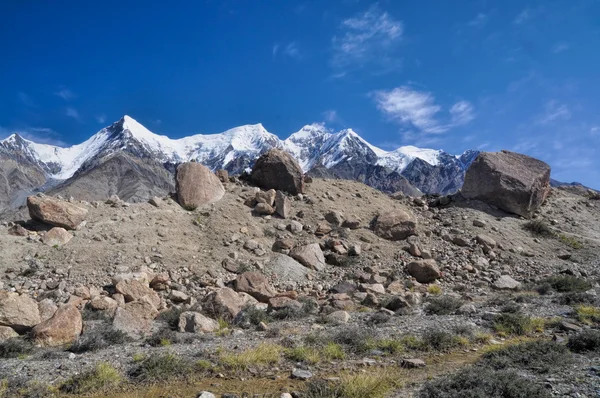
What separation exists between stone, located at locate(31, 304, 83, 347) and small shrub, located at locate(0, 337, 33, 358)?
330 mm

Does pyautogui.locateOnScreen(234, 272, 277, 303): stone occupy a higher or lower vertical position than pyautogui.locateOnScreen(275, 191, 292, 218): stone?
lower

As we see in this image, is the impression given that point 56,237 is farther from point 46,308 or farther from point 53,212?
point 46,308

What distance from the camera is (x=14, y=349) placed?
25.9 ft

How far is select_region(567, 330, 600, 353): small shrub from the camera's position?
724 centimetres

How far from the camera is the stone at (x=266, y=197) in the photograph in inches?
737

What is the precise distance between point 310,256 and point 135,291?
666 centimetres

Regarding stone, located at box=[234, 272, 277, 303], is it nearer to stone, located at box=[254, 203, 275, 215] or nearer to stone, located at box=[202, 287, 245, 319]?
stone, located at box=[202, 287, 245, 319]

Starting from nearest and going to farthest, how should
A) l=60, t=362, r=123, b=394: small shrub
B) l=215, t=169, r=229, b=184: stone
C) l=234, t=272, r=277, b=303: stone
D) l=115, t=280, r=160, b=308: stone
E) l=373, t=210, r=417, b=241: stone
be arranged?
l=60, t=362, r=123, b=394: small shrub, l=115, t=280, r=160, b=308: stone, l=234, t=272, r=277, b=303: stone, l=373, t=210, r=417, b=241: stone, l=215, t=169, r=229, b=184: stone

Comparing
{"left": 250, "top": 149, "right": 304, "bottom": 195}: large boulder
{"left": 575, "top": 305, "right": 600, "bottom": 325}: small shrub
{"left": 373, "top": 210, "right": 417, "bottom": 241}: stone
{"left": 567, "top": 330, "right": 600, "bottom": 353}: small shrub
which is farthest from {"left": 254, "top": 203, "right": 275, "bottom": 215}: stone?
{"left": 567, "top": 330, "right": 600, "bottom": 353}: small shrub

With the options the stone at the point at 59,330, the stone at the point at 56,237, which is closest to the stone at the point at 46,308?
the stone at the point at 59,330

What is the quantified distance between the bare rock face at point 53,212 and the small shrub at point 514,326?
13918 mm

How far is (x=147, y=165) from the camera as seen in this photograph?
385 ft

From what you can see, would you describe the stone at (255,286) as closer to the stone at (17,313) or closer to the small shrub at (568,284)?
the stone at (17,313)

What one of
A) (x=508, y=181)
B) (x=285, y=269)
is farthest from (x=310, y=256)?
(x=508, y=181)
